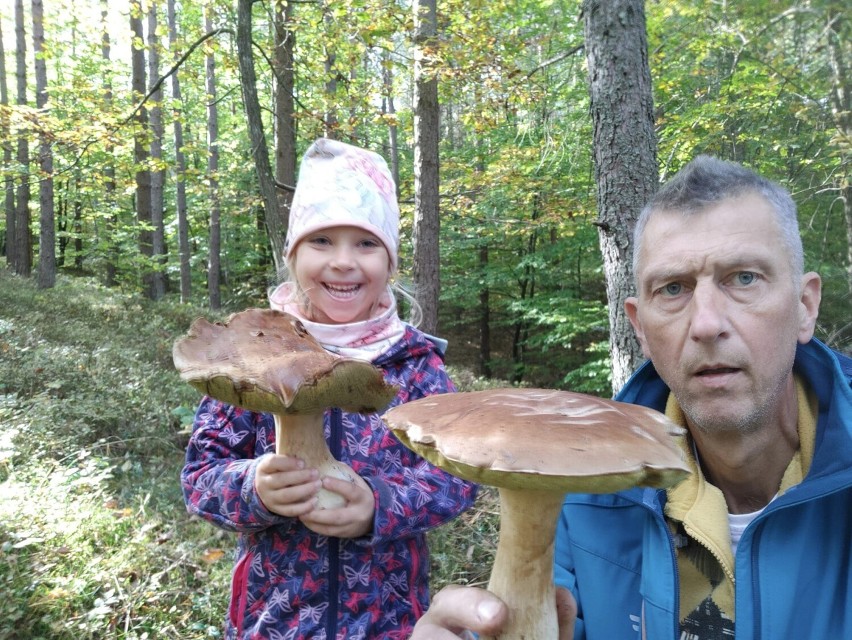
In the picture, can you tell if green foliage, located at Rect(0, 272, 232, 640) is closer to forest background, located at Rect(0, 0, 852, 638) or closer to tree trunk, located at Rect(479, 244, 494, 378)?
forest background, located at Rect(0, 0, 852, 638)

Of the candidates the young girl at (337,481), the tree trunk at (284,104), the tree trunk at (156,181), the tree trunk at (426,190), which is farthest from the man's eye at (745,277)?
the tree trunk at (156,181)

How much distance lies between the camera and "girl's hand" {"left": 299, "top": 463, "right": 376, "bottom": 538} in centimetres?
150

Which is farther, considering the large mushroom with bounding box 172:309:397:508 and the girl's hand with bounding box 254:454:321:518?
the girl's hand with bounding box 254:454:321:518

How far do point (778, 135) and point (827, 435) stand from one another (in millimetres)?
5882

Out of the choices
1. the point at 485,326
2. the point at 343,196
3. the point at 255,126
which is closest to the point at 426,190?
the point at 255,126

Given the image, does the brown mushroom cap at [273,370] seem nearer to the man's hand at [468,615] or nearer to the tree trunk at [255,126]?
the man's hand at [468,615]

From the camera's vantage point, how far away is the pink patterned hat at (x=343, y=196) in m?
1.89

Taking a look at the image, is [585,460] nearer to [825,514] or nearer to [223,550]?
[825,514]

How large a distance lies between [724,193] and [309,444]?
4.54 ft

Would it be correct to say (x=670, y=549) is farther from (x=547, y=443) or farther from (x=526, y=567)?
(x=547, y=443)

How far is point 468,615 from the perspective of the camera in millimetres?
1145

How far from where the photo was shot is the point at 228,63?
721 centimetres

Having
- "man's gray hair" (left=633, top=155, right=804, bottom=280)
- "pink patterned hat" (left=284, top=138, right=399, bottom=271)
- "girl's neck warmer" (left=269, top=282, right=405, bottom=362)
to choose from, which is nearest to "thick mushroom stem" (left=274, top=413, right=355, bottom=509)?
"girl's neck warmer" (left=269, top=282, right=405, bottom=362)

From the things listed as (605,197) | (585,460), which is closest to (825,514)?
(585,460)
